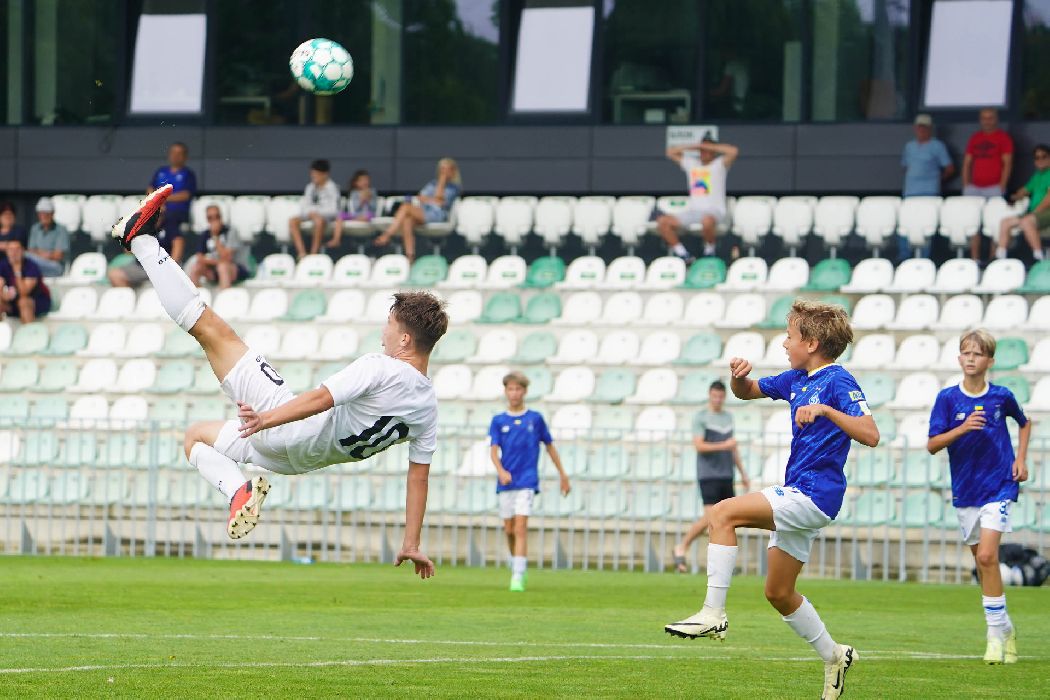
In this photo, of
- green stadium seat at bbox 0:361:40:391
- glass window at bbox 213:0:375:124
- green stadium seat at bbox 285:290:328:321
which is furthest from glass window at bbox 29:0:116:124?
green stadium seat at bbox 0:361:40:391

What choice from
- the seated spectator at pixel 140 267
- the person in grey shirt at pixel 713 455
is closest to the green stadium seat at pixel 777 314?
the person in grey shirt at pixel 713 455

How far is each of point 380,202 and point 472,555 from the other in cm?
883

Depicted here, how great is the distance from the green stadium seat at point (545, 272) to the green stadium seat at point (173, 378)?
4.70 meters

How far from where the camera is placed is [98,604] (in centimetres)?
1283

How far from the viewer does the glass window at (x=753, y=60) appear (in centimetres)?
2683

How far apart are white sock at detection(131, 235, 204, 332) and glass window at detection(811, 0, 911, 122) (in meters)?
18.9

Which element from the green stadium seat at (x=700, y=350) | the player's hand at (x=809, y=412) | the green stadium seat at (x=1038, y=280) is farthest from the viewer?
the green stadium seat at (x=1038, y=280)

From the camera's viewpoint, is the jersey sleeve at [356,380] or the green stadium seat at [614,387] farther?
the green stadium seat at [614,387]

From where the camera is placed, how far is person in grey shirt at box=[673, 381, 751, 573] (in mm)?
18172

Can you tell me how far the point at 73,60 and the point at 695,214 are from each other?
11660 mm

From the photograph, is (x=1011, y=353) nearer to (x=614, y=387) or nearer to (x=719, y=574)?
(x=614, y=387)

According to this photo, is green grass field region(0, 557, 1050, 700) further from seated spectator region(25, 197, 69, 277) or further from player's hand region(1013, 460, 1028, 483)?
seated spectator region(25, 197, 69, 277)

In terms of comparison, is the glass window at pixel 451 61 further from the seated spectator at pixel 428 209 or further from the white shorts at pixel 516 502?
the white shorts at pixel 516 502

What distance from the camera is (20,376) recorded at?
23.4 m
